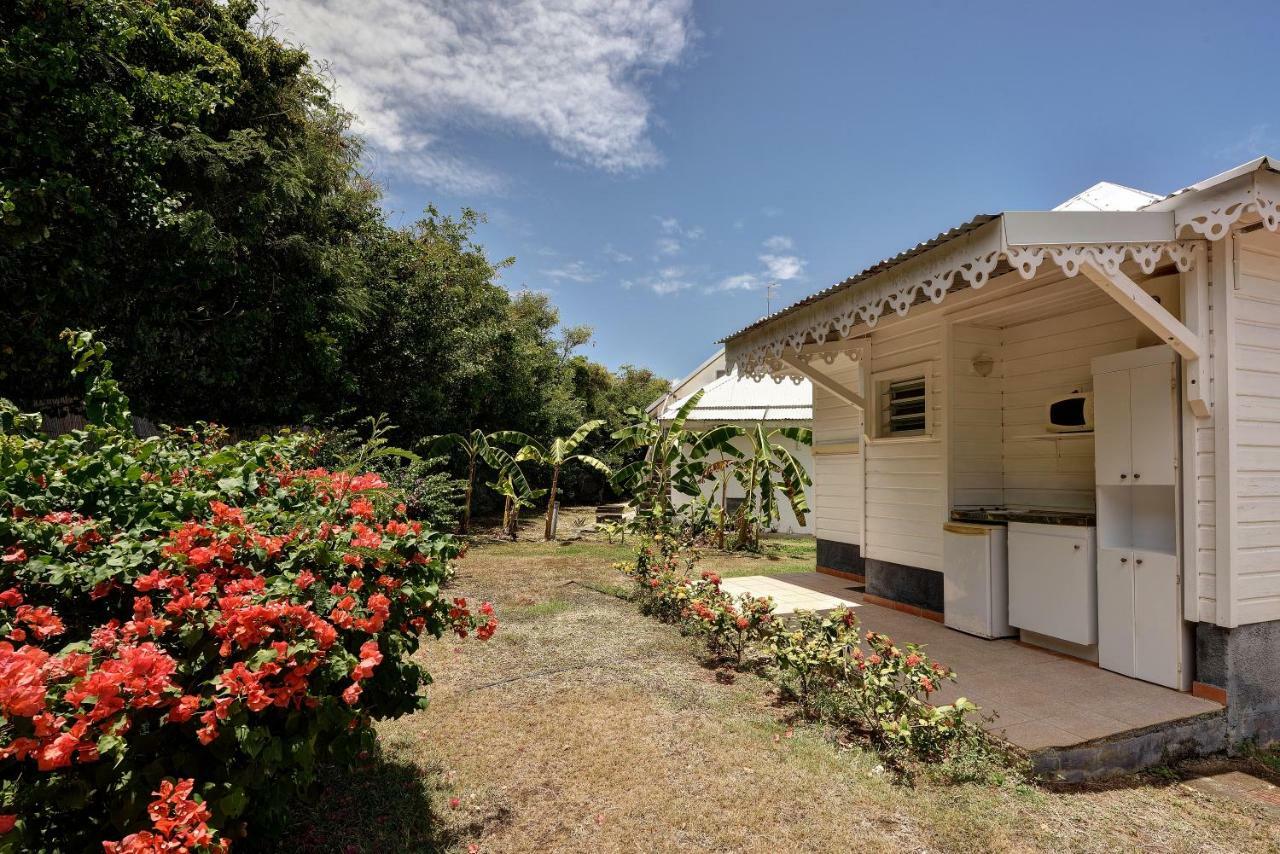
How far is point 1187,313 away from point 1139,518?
5.31ft

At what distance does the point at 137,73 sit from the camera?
745 cm

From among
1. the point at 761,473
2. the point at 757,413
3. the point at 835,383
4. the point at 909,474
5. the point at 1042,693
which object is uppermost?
the point at 757,413

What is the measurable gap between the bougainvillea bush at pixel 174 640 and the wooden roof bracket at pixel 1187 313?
4.46 meters

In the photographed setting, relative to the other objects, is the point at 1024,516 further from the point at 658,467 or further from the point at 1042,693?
the point at 658,467

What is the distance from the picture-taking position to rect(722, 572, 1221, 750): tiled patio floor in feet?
11.5

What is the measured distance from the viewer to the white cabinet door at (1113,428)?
4.43m

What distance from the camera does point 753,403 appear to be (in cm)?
1612

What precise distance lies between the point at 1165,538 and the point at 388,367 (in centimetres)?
1340

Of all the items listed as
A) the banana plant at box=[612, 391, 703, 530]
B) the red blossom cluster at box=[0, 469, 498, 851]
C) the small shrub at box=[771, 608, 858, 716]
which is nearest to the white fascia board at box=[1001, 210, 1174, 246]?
the small shrub at box=[771, 608, 858, 716]

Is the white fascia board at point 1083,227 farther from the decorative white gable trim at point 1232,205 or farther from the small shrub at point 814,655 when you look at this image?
the small shrub at point 814,655

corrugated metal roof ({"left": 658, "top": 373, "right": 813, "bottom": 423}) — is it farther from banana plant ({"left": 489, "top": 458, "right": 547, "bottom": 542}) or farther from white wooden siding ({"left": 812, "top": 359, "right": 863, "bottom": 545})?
white wooden siding ({"left": 812, "top": 359, "right": 863, "bottom": 545})

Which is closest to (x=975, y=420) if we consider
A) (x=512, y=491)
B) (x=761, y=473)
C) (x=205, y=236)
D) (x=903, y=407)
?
(x=903, y=407)

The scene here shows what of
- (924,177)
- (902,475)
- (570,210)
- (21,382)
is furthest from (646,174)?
(21,382)

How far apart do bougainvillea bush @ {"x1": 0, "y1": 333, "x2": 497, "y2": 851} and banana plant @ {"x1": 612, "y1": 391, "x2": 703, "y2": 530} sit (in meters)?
9.60
